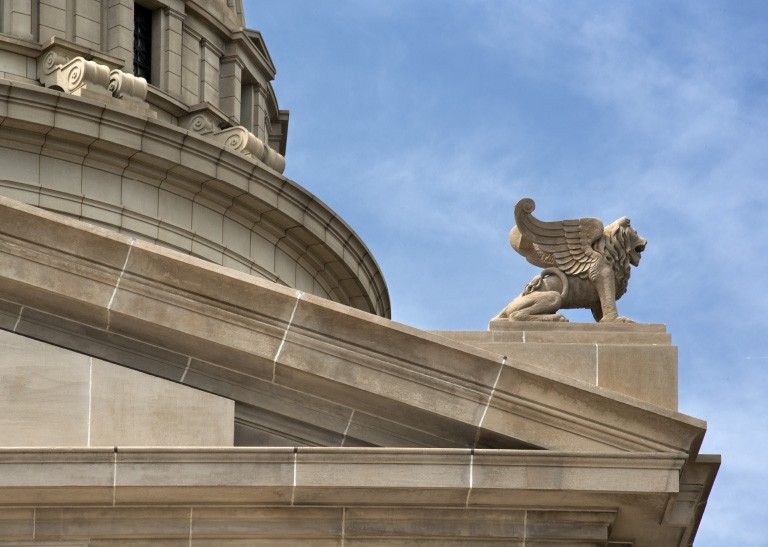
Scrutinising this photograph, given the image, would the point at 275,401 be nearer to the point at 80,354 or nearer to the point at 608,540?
the point at 80,354

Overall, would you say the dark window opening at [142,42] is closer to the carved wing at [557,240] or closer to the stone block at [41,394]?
the carved wing at [557,240]

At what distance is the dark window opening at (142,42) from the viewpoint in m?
50.8

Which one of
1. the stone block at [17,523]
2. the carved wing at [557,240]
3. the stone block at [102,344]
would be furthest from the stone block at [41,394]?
the carved wing at [557,240]

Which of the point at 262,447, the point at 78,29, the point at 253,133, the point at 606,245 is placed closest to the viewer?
the point at 262,447

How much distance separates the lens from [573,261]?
25.4 metres

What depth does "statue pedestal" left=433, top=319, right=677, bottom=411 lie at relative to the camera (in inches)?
944


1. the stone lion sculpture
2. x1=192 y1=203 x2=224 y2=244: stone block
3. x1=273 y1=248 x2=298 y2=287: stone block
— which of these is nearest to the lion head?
the stone lion sculpture

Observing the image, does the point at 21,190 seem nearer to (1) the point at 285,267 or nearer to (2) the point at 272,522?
(1) the point at 285,267

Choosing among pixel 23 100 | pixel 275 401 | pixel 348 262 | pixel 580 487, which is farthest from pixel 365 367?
pixel 348 262

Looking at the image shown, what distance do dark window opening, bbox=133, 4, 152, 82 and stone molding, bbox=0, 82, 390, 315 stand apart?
179 inches

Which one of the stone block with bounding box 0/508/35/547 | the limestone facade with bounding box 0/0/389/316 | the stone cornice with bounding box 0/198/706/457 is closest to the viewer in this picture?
the stone block with bounding box 0/508/35/547

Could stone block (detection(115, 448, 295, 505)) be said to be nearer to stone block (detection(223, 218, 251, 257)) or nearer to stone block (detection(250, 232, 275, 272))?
stone block (detection(223, 218, 251, 257))

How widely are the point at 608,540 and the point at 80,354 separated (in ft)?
18.3

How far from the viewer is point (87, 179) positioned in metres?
45.8
